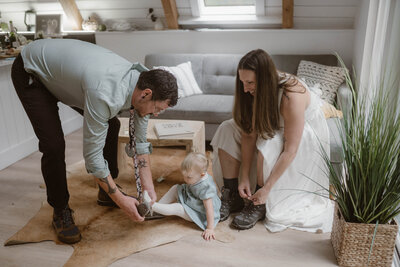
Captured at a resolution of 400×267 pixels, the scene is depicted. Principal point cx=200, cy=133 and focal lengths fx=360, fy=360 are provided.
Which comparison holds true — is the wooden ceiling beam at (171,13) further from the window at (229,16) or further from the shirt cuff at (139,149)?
the shirt cuff at (139,149)

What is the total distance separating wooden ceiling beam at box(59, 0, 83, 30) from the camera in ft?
13.9

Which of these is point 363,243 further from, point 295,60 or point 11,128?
point 11,128

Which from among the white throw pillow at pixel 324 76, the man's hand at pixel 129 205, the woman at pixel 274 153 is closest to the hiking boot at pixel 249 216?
the woman at pixel 274 153

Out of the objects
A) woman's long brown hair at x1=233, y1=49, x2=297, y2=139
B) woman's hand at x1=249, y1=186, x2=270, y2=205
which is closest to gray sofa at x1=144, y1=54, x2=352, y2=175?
woman's long brown hair at x1=233, y1=49, x2=297, y2=139

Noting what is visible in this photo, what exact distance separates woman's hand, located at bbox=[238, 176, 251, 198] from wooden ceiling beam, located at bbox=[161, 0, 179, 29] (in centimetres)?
242

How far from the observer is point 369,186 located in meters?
1.63

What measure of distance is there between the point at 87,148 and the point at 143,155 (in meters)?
0.46

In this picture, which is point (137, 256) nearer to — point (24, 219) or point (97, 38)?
→ point (24, 219)

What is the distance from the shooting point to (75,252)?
198 centimetres

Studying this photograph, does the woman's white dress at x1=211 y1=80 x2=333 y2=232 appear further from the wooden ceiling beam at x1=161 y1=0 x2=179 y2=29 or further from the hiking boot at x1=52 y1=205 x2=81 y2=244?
the wooden ceiling beam at x1=161 y1=0 x2=179 y2=29

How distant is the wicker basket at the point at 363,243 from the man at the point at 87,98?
1.03 meters

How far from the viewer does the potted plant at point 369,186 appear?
5.01ft

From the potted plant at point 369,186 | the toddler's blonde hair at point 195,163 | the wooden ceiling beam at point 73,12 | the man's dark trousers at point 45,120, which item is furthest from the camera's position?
the wooden ceiling beam at point 73,12

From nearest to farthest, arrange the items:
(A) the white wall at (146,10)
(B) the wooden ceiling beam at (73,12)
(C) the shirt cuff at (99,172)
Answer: (C) the shirt cuff at (99,172) < (A) the white wall at (146,10) < (B) the wooden ceiling beam at (73,12)
